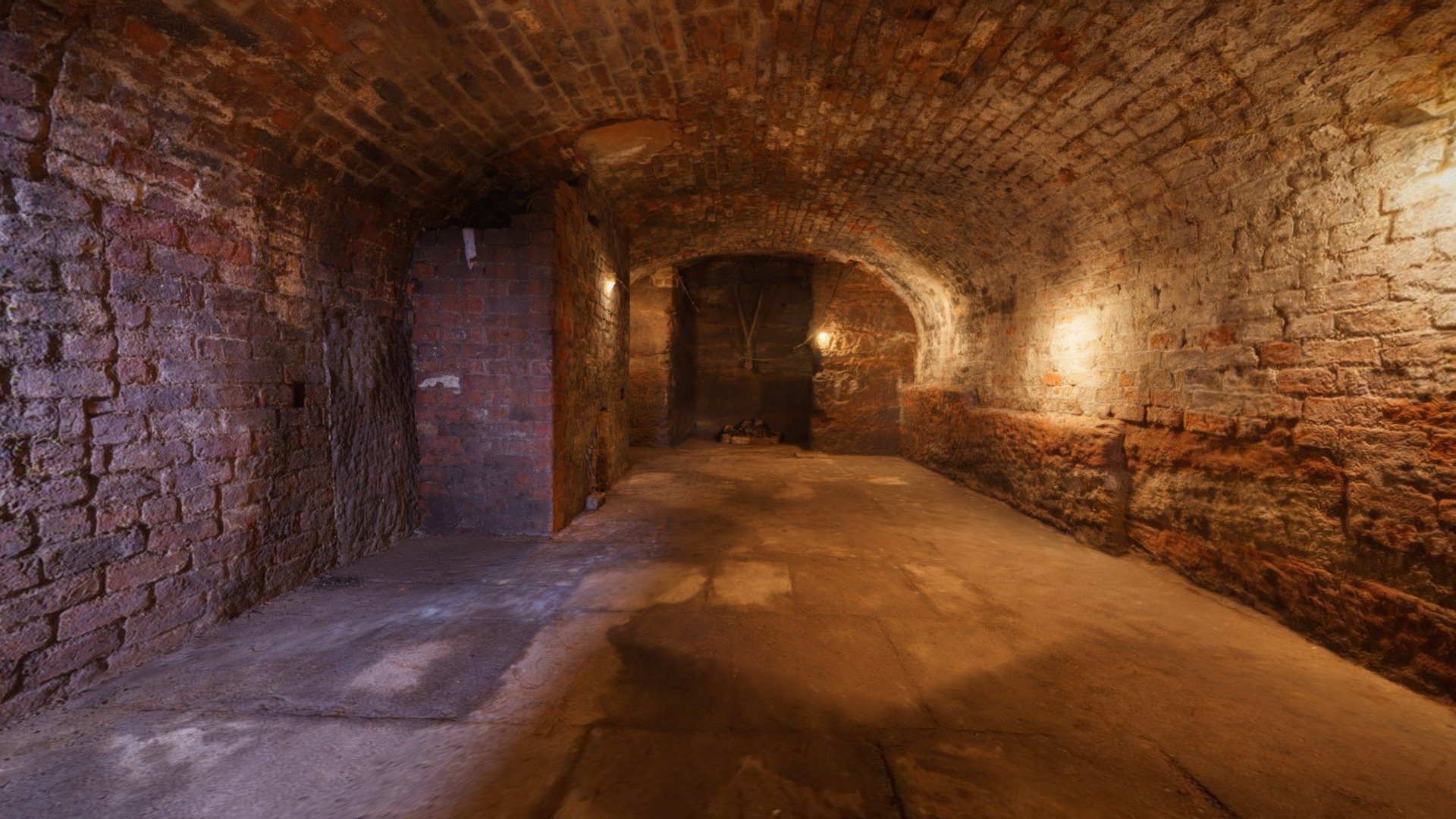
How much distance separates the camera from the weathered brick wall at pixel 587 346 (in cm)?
402

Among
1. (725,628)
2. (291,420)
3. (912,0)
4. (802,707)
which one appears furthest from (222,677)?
(912,0)

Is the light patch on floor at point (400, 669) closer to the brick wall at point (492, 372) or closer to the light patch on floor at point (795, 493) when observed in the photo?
the brick wall at point (492, 372)

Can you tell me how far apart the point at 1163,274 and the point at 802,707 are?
11.5 ft

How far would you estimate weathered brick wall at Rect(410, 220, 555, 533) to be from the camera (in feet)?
12.5

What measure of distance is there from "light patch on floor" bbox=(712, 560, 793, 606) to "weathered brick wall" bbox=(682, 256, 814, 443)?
8186 mm

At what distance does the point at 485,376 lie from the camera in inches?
152

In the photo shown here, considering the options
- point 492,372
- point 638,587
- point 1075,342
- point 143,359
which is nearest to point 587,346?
point 492,372

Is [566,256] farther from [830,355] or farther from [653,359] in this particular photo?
[830,355]

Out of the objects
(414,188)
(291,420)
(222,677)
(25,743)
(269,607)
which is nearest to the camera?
(25,743)

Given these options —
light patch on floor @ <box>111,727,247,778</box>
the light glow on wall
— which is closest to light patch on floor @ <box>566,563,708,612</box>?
light patch on floor @ <box>111,727,247,778</box>

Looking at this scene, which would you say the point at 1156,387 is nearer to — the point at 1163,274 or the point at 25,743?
the point at 1163,274

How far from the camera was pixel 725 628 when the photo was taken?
2.47m

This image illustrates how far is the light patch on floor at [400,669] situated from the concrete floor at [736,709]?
12mm

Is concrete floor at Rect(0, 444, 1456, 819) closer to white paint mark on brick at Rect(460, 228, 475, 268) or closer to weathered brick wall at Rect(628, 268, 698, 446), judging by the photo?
white paint mark on brick at Rect(460, 228, 475, 268)
